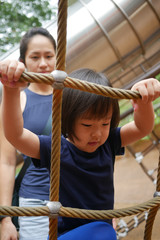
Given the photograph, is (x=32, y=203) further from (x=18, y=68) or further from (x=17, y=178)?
(x=18, y=68)

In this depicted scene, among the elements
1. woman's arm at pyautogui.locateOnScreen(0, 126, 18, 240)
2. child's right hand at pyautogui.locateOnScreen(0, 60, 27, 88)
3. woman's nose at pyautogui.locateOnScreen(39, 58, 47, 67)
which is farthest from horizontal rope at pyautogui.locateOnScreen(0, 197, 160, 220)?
woman's nose at pyautogui.locateOnScreen(39, 58, 47, 67)

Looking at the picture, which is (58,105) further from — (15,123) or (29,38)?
(29,38)

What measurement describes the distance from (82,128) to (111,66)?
0.77 metres

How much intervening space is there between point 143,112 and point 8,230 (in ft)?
1.63

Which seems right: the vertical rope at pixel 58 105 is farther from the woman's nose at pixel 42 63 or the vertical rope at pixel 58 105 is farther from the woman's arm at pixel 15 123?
the woman's nose at pixel 42 63

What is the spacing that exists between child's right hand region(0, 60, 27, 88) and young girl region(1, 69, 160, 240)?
3.9 inches

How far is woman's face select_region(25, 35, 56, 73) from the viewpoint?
0.94 meters

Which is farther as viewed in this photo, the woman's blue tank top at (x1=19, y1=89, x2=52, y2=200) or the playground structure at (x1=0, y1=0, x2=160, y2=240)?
the woman's blue tank top at (x1=19, y1=89, x2=52, y2=200)

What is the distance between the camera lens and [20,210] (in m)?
0.55

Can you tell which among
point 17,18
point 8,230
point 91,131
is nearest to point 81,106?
point 91,131

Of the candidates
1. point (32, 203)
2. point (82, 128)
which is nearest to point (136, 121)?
point (82, 128)

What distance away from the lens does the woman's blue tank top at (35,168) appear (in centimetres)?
86

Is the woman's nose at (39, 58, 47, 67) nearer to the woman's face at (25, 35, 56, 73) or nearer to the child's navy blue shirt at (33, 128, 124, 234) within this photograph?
the woman's face at (25, 35, 56, 73)

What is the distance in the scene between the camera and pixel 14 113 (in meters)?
0.56
